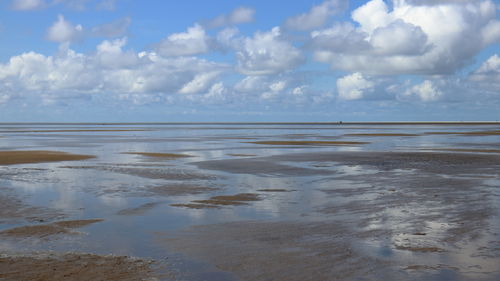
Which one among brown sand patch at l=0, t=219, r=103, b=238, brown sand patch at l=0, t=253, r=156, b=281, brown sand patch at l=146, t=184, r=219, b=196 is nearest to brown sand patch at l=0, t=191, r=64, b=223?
brown sand patch at l=0, t=219, r=103, b=238

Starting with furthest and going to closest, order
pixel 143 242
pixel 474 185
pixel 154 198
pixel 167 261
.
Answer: pixel 474 185, pixel 154 198, pixel 143 242, pixel 167 261

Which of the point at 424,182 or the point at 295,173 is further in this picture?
the point at 295,173

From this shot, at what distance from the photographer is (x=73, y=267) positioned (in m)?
8.03

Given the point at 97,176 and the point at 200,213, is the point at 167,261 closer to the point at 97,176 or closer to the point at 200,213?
the point at 200,213

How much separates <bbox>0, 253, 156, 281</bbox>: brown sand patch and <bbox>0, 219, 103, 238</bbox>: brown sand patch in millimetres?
1806

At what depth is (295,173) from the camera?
2289 centimetres

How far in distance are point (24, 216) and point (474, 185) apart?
1584 cm

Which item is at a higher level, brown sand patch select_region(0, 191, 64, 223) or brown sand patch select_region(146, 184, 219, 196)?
brown sand patch select_region(0, 191, 64, 223)

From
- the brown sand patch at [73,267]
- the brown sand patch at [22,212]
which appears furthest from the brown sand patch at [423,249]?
the brown sand patch at [22,212]

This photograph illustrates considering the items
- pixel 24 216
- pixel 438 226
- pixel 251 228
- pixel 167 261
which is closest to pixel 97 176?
pixel 24 216

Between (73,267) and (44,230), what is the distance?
3302mm

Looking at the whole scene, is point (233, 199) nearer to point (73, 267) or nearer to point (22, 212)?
point (22, 212)

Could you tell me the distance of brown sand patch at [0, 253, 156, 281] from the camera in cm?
757

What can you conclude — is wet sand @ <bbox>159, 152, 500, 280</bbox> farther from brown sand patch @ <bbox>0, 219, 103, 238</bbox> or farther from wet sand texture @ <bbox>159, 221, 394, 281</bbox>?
brown sand patch @ <bbox>0, 219, 103, 238</bbox>
